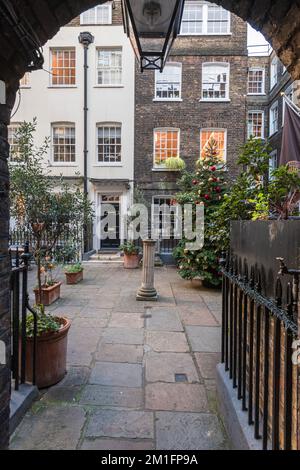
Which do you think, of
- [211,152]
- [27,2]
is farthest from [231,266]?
[211,152]

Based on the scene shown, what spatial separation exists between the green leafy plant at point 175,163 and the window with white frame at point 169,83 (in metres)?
2.71

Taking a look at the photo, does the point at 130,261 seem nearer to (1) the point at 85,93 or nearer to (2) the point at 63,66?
(1) the point at 85,93

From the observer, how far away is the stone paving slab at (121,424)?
229 centimetres

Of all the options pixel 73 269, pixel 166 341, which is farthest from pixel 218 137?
pixel 166 341

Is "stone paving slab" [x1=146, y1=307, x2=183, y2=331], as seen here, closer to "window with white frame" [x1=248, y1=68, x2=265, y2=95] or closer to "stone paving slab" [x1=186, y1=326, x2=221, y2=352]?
"stone paving slab" [x1=186, y1=326, x2=221, y2=352]

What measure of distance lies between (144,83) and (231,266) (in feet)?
40.0

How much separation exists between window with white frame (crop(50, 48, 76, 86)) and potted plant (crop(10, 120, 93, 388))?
10.9 m

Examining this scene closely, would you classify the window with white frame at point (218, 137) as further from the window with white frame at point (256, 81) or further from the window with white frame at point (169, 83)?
the window with white frame at point (256, 81)

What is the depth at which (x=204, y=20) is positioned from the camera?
12797 millimetres

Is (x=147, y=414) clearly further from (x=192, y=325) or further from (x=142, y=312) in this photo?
(x=142, y=312)

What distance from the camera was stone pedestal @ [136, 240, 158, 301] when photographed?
625 centimetres

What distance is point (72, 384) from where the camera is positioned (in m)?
3.01

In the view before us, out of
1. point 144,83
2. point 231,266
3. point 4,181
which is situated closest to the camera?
point 4,181

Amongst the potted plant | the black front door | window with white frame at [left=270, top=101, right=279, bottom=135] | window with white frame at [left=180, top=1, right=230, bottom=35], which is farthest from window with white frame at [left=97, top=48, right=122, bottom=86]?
the potted plant
